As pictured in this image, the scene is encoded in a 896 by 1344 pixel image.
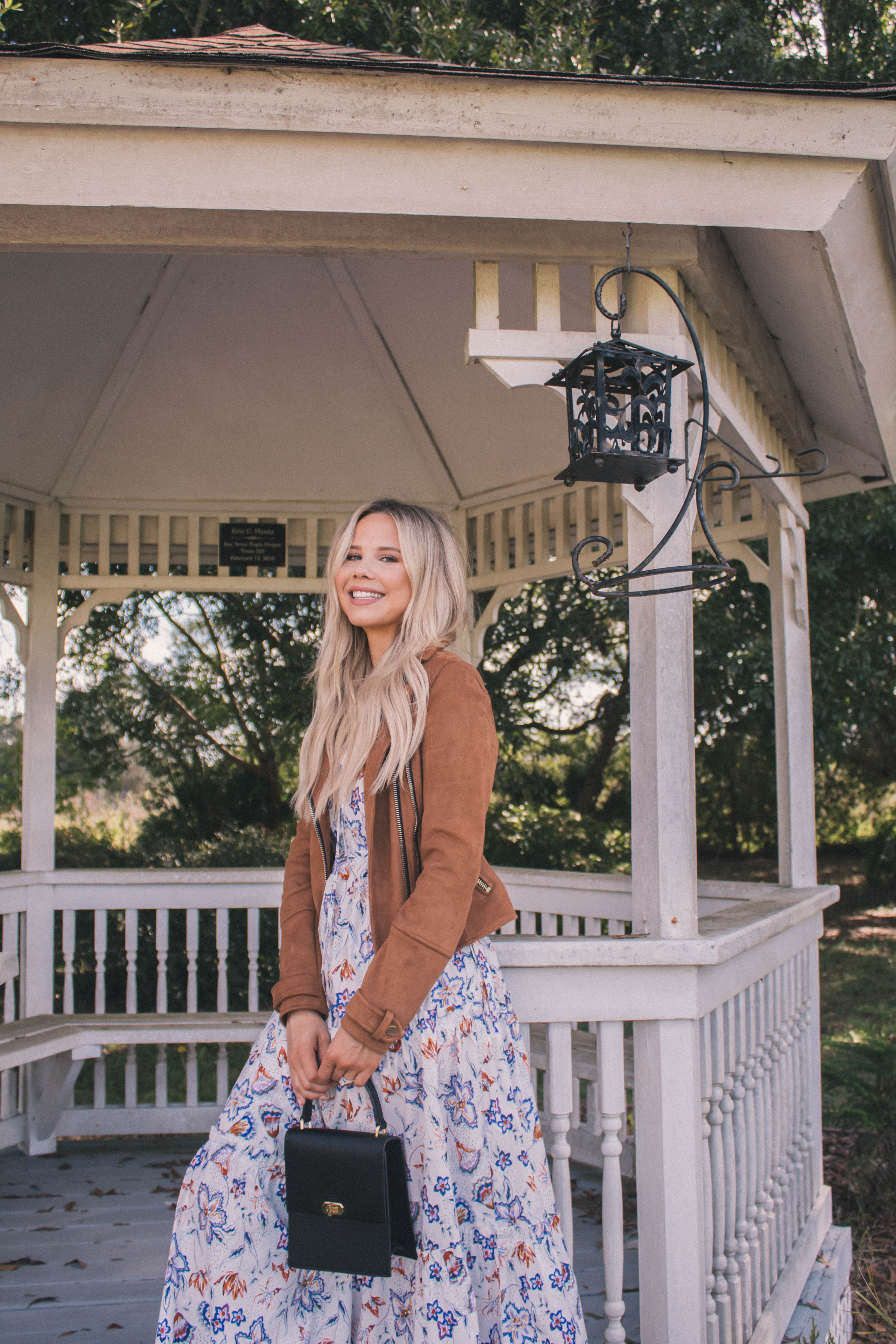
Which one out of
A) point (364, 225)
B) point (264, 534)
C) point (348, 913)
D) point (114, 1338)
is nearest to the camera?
point (348, 913)

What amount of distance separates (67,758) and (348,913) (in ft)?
27.7

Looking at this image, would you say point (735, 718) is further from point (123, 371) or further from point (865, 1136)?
point (123, 371)

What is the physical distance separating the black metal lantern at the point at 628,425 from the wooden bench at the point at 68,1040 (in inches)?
99.8

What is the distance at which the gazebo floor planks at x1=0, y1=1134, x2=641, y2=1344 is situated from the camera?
2863mm

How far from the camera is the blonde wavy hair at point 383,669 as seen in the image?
1870mm

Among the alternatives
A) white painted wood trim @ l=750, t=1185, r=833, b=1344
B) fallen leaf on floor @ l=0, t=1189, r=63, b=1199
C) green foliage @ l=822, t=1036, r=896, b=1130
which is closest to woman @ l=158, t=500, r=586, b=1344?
white painted wood trim @ l=750, t=1185, r=833, b=1344

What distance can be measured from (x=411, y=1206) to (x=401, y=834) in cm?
60

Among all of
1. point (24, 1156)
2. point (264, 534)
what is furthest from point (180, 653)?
point (24, 1156)

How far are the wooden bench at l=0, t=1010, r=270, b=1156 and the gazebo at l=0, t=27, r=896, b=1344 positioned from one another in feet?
0.06

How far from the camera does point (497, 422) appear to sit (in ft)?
15.0

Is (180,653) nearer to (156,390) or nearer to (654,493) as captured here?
(156,390)

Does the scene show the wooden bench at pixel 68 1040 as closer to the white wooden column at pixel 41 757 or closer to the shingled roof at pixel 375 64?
the white wooden column at pixel 41 757

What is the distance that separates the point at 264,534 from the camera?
483cm

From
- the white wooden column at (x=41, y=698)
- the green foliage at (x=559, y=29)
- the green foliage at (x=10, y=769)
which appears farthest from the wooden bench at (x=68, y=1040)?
the green foliage at (x=10, y=769)
